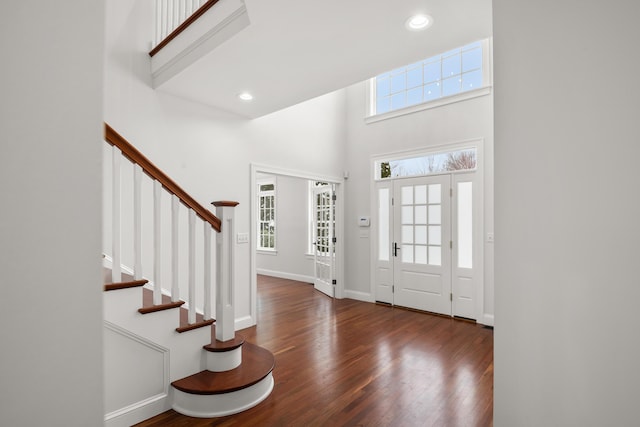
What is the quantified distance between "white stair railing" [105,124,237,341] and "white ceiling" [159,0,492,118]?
3.63 ft

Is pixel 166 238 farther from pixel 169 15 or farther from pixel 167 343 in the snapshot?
pixel 169 15

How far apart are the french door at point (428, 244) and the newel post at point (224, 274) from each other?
3132mm

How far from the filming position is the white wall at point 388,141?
4188 mm

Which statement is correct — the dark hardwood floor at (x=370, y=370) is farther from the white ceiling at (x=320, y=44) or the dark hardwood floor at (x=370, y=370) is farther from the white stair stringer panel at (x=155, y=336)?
the white ceiling at (x=320, y=44)

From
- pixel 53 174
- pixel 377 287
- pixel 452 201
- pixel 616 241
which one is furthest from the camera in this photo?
pixel 377 287

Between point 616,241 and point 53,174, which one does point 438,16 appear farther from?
point 53,174

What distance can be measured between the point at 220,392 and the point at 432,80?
4768mm

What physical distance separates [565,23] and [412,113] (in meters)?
3.85

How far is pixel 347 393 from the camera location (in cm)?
250

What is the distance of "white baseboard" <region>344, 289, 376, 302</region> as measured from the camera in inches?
212

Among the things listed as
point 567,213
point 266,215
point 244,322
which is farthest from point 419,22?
point 266,215

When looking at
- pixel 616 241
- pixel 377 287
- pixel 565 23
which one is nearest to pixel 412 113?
pixel 377 287

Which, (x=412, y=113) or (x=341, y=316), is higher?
(x=412, y=113)

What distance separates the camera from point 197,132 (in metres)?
3.67
